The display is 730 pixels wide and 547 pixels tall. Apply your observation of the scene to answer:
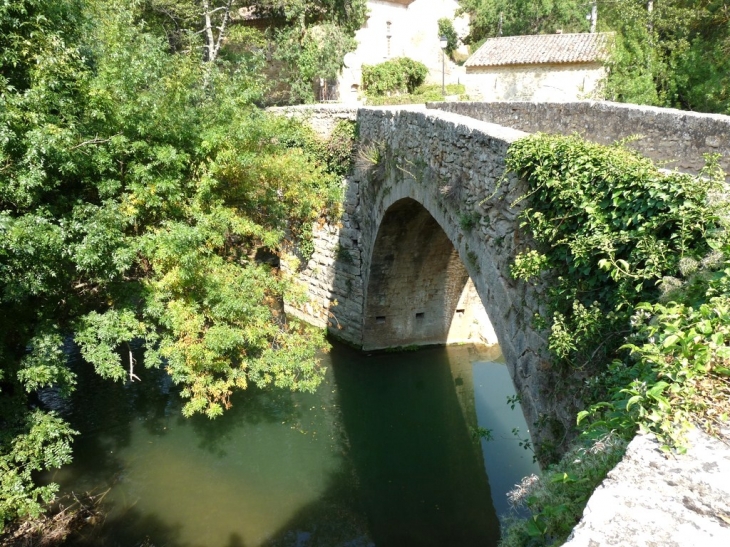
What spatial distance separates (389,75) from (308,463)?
20.0m

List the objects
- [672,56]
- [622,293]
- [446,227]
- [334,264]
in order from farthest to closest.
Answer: [672,56] → [334,264] → [446,227] → [622,293]

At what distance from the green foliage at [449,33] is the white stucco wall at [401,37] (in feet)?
1.14

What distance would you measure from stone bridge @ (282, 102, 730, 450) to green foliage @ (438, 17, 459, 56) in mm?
23085

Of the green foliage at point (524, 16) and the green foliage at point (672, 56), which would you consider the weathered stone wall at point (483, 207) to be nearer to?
the green foliage at point (672, 56)

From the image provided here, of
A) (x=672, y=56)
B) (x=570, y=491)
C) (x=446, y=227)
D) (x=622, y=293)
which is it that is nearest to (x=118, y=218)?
(x=446, y=227)

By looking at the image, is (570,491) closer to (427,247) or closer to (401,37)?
(427,247)

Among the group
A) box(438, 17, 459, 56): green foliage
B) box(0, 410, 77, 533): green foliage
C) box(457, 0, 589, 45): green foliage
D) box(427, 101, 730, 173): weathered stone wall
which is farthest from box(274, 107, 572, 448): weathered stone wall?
box(457, 0, 589, 45): green foliage

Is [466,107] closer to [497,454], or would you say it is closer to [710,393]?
[497,454]

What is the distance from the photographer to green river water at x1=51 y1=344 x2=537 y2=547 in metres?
7.99

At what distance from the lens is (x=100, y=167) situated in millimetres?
7027

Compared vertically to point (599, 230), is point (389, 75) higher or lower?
higher

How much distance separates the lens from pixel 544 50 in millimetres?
16844

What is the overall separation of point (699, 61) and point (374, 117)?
336 inches

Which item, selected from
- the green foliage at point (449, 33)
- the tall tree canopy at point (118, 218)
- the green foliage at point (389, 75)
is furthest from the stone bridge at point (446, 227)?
the green foliage at point (449, 33)
